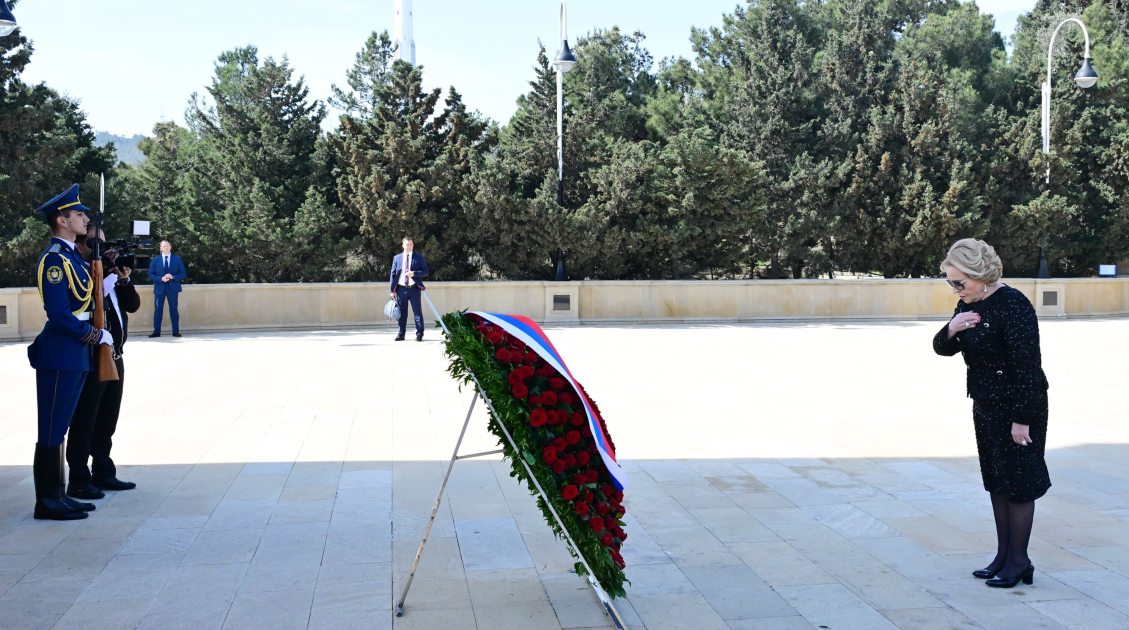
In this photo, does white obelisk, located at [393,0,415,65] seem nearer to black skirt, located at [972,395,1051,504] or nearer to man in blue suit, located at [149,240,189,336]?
man in blue suit, located at [149,240,189,336]

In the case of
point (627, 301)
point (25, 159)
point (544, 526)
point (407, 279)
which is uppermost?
point (25, 159)

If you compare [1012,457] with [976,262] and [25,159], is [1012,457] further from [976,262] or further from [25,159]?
[25,159]

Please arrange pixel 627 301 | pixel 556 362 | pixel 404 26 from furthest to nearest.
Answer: pixel 404 26, pixel 627 301, pixel 556 362

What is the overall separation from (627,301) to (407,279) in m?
7.00

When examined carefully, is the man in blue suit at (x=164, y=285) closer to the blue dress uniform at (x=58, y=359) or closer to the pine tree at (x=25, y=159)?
the pine tree at (x=25, y=159)

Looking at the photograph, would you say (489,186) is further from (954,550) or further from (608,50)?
(954,550)

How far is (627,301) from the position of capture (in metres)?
21.1

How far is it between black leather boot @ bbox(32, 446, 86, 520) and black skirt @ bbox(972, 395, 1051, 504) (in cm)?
517

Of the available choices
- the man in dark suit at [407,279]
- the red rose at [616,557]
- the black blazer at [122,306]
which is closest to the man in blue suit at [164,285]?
the man in dark suit at [407,279]

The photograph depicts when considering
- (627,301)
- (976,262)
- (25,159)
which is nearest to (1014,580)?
(976,262)

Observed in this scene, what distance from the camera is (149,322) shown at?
18.2 meters

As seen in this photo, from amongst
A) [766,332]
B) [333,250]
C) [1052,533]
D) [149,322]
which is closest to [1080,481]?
[1052,533]

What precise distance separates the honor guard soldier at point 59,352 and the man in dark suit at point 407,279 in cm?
943

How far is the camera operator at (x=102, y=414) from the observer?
5938mm
